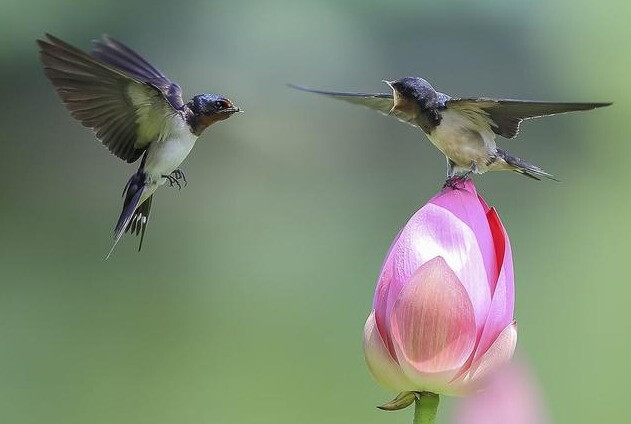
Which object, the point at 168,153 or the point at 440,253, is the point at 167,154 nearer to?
the point at 168,153

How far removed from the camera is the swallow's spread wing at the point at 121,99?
593 mm

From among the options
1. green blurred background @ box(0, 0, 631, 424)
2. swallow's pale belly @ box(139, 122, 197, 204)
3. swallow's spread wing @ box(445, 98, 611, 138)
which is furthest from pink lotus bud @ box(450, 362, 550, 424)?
green blurred background @ box(0, 0, 631, 424)

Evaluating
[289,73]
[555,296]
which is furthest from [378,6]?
[555,296]

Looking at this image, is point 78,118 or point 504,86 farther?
point 504,86

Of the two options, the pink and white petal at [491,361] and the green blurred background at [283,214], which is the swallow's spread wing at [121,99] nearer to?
the pink and white petal at [491,361]

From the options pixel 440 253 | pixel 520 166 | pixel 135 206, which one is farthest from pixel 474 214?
pixel 135 206

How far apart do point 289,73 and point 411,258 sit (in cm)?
466

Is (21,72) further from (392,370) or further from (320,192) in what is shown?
(392,370)

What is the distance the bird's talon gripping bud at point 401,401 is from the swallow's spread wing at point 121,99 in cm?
25

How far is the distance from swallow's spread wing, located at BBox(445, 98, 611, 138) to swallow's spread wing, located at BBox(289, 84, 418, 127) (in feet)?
0.08

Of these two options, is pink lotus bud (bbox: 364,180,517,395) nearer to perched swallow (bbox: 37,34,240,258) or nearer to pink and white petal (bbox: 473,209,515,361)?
pink and white petal (bbox: 473,209,515,361)

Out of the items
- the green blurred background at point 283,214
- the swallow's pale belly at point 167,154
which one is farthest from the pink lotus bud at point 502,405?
the green blurred background at point 283,214

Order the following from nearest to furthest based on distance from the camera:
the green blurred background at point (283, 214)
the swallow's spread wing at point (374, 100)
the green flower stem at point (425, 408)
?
the green flower stem at point (425, 408)
the swallow's spread wing at point (374, 100)
the green blurred background at point (283, 214)

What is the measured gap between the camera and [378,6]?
539 centimetres
